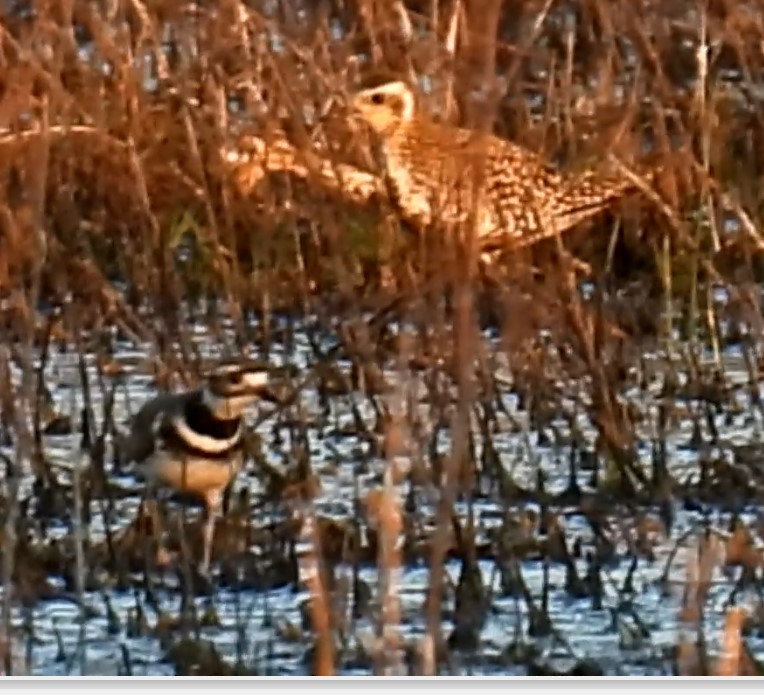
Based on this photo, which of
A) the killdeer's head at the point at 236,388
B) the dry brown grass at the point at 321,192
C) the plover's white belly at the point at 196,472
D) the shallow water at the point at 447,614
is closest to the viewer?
the shallow water at the point at 447,614

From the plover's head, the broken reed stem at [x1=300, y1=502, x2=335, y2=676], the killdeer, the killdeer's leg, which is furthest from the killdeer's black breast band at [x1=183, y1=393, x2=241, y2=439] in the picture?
the plover's head

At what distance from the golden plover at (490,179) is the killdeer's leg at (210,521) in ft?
4.11

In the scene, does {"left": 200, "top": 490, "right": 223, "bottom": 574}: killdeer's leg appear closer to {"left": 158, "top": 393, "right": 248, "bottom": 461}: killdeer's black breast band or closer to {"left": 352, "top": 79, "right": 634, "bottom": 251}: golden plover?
{"left": 158, "top": 393, "right": 248, "bottom": 461}: killdeer's black breast band

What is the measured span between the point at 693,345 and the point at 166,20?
1.38 metres

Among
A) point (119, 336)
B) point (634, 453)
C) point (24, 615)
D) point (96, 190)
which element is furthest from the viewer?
point (96, 190)

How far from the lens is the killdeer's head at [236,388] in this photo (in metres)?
5.42

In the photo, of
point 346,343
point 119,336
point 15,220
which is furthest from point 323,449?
point 15,220

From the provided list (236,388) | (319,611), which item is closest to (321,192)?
(236,388)

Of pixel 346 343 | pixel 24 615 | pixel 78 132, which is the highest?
pixel 78 132

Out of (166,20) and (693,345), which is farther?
(166,20)

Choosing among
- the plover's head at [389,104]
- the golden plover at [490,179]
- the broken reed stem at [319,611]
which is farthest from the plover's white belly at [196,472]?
the plover's head at [389,104]

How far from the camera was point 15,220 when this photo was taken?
6465 millimetres

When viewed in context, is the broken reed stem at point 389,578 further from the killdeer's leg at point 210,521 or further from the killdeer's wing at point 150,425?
the killdeer's wing at point 150,425

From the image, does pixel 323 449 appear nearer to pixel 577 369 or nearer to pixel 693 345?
pixel 577 369
